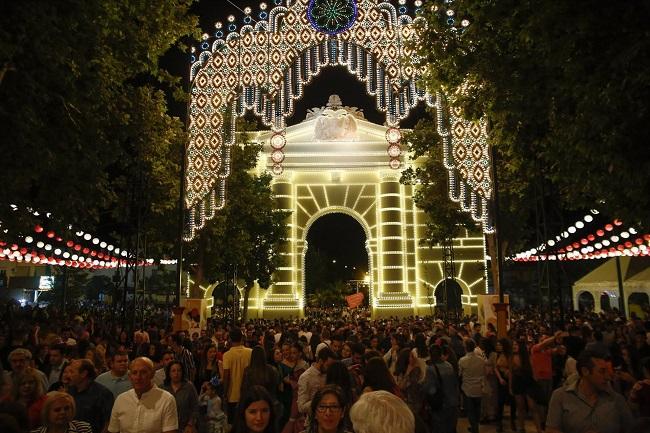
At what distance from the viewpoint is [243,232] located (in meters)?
27.5

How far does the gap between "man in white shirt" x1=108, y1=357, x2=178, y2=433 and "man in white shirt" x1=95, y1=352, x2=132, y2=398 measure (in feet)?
5.86

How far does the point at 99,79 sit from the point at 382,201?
2781 cm

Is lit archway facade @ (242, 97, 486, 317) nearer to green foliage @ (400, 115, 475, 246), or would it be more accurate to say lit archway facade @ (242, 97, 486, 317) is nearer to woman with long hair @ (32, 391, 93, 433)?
green foliage @ (400, 115, 475, 246)

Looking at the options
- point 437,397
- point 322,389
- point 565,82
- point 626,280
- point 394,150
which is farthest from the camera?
point 394,150

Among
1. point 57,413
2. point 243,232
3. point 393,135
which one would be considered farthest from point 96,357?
point 393,135

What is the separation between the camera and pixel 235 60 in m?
18.6

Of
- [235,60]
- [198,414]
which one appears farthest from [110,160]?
[198,414]

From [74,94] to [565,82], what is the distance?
890cm

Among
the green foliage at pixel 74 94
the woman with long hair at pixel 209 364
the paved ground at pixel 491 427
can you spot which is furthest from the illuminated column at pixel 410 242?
the woman with long hair at pixel 209 364

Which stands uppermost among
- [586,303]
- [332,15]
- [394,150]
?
[332,15]

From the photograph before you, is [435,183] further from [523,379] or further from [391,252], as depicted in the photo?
[523,379]

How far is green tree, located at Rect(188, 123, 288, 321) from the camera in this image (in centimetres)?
2527

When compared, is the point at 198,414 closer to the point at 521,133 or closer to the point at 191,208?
the point at 521,133

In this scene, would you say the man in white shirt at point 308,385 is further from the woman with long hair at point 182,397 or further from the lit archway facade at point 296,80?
the lit archway facade at point 296,80
